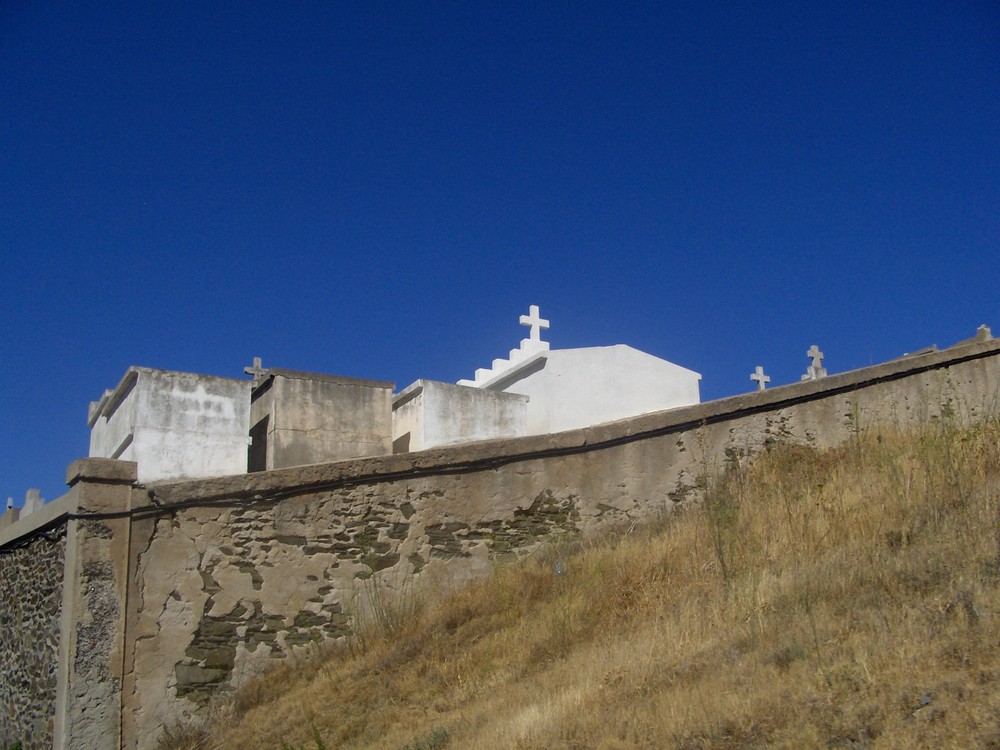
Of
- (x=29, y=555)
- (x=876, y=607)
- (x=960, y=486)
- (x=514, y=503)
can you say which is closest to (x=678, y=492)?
(x=514, y=503)

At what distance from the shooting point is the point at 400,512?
994 cm

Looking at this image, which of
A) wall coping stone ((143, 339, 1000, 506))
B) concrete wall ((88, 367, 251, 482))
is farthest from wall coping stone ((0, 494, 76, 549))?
concrete wall ((88, 367, 251, 482))

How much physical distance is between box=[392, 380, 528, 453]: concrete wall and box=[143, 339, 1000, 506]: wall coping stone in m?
5.92

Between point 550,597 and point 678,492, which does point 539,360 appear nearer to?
point 678,492

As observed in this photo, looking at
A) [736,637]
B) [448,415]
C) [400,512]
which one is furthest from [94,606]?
[448,415]

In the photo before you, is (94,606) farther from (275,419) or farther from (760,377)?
(760,377)

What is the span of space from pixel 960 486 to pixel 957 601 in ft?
7.84

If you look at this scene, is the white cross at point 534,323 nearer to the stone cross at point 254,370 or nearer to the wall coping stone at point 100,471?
the stone cross at point 254,370

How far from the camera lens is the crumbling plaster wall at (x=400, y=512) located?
8969 millimetres

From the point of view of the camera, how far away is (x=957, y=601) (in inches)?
234

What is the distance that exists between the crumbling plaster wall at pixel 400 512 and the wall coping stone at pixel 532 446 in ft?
0.05

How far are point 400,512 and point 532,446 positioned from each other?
5.41 ft

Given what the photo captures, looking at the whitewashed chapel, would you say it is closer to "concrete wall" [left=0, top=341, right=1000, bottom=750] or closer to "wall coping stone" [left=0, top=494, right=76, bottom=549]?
"wall coping stone" [left=0, top=494, right=76, bottom=549]

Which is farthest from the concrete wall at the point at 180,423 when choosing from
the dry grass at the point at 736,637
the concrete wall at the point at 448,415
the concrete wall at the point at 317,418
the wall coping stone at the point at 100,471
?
the dry grass at the point at 736,637
